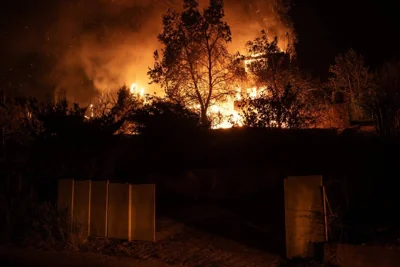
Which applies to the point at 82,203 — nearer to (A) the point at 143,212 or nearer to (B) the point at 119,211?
(B) the point at 119,211

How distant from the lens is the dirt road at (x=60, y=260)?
30.9 feet

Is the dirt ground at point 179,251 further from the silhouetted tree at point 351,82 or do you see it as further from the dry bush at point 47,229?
the silhouetted tree at point 351,82

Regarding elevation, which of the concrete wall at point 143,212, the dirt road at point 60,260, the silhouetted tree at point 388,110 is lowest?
the dirt road at point 60,260

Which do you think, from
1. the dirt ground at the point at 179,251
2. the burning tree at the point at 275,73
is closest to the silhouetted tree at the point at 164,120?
the burning tree at the point at 275,73

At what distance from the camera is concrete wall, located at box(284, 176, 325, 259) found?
8.77 meters

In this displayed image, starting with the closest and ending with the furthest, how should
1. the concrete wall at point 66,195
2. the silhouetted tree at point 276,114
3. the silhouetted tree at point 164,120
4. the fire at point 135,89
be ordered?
the concrete wall at point 66,195 → the silhouetted tree at point 164,120 → the silhouetted tree at point 276,114 → the fire at point 135,89

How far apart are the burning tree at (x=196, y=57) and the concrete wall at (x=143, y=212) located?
17475mm

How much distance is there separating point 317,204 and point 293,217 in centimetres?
55

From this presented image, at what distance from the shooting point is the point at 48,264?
9.55 m

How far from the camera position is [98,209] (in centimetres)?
1138

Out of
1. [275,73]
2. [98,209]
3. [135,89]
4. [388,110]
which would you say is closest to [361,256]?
[98,209]

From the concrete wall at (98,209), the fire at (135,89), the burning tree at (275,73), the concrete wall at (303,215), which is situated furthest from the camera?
the fire at (135,89)

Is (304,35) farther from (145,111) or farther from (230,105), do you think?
(145,111)

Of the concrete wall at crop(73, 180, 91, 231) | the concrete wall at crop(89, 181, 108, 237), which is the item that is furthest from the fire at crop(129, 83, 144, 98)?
the concrete wall at crop(89, 181, 108, 237)
